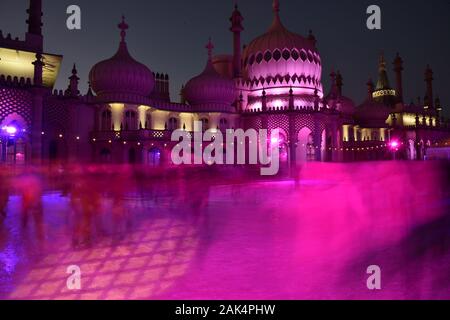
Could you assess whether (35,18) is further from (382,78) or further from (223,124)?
(382,78)

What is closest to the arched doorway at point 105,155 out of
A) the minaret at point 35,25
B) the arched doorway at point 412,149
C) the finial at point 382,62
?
the minaret at point 35,25

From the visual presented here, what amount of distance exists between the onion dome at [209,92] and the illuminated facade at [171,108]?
0.33ft

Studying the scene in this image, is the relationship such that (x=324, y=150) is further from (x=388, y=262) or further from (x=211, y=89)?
(x=388, y=262)

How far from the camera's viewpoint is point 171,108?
33.9 metres

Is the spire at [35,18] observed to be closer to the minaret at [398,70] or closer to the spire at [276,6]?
the spire at [276,6]

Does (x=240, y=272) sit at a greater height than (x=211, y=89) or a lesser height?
lesser

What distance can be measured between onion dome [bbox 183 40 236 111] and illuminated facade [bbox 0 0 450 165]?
101mm

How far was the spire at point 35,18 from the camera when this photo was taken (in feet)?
80.3

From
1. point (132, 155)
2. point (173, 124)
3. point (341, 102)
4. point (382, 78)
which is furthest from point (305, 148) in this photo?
point (382, 78)

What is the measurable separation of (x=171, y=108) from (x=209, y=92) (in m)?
4.13

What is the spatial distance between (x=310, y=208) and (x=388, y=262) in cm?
662

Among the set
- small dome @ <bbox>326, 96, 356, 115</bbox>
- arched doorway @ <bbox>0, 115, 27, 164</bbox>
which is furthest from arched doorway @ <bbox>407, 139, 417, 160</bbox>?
arched doorway @ <bbox>0, 115, 27, 164</bbox>
